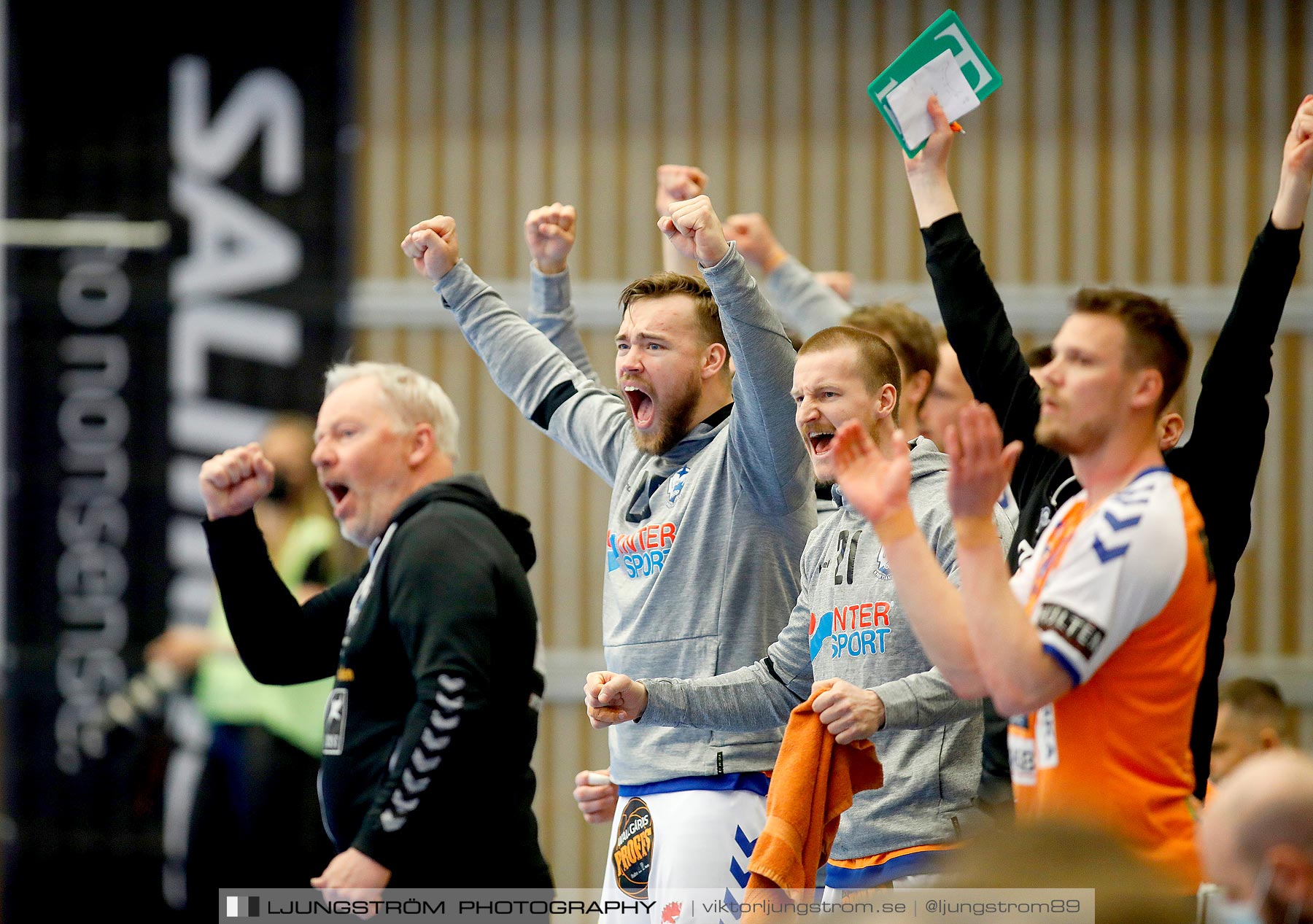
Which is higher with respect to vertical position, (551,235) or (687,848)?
(551,235)

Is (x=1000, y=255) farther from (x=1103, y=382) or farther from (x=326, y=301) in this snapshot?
(x=1103, y=382)

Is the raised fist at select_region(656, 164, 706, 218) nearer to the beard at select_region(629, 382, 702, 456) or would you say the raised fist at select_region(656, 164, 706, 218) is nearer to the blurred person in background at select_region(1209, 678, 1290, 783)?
the beard at select_region(629, 382, 702, 456)

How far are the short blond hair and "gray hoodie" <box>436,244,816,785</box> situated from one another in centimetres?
41

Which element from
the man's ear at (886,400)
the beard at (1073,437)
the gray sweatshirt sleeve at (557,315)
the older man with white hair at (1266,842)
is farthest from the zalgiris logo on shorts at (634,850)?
the older man with white hair at (1266,842)

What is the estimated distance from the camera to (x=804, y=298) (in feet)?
13.3

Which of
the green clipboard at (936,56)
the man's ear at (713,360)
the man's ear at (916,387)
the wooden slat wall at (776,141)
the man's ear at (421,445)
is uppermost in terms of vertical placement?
the wooden slat wall at (776,141)

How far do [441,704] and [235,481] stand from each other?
90 cm

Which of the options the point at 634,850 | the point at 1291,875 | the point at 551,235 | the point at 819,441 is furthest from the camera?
the point at 551,235

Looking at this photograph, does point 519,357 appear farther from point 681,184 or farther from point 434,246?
point 681,184

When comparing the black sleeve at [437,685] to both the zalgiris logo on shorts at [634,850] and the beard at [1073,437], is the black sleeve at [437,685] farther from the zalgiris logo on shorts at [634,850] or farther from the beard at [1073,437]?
the beard at [1073,437]

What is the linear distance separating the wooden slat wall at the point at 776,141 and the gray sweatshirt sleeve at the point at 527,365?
2501 mm

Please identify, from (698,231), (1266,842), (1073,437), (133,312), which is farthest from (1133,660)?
A: (133,312)

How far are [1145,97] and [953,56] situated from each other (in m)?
3.72

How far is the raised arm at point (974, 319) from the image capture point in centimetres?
261
